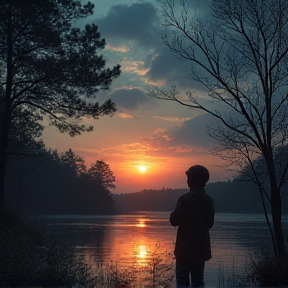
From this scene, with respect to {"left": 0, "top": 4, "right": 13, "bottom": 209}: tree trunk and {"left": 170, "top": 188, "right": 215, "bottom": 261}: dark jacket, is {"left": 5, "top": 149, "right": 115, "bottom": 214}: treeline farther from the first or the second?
{"left": 170, "top": 188, "right": 215, "bottom": 261}: dark jacket

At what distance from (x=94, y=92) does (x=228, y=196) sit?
13174 centimetres

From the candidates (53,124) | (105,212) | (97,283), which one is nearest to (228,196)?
(105,212)

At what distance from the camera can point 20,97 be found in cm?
2053

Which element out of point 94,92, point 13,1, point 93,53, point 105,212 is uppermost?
point 13,1

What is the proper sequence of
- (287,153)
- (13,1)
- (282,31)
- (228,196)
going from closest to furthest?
(282,31) → (287,153) → (13,1) → (228,196)

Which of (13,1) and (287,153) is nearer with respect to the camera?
(287,153)

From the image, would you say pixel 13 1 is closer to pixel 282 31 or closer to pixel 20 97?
pixel 20 97

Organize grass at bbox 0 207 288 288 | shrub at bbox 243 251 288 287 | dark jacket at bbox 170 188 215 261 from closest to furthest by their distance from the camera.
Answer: dark jacket at bbox 170 188 215 261 < grass at bbox 0 207 288 288 < shrub at bbox 243 251 288 287

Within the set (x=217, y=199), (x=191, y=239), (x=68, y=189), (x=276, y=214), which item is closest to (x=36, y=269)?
(x=191, y=239)

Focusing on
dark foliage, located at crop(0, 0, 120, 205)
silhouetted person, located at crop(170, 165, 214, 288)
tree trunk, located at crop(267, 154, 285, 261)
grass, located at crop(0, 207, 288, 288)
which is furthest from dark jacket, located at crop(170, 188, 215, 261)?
dark foliage, located at crop(0, 0, 120, 205)

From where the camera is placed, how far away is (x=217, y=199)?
15575 cm

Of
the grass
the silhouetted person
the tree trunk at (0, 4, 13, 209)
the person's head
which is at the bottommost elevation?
the grass

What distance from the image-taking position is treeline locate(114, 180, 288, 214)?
130 m

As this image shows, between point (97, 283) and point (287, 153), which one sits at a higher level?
point (287, 153)
